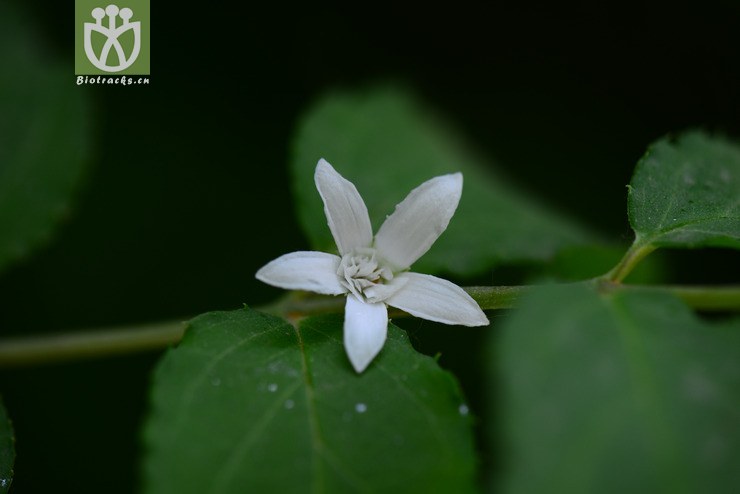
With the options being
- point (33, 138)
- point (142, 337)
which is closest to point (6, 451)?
point (142, 337)

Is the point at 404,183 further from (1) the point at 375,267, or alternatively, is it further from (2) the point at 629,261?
(2) the point at 629,261

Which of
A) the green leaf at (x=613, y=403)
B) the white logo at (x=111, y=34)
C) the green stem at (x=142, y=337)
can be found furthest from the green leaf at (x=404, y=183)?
the green leaf at (x=613, y=403)

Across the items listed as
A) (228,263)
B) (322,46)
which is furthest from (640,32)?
(228,263)

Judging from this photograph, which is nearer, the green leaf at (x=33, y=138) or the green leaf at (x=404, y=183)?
the green leaf at (x=404, y=183)

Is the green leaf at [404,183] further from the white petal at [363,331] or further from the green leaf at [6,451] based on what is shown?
the green leaf at [6,451]

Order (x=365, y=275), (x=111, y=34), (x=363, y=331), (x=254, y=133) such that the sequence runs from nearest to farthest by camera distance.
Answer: (x=363, y=331)
(x=365, y=275)
(x=111, y=34)
(x=254, y=133)

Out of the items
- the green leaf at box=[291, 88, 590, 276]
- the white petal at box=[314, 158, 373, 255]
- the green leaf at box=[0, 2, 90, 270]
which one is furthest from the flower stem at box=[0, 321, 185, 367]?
the white petal at box=[314, 158, 373, 255]
